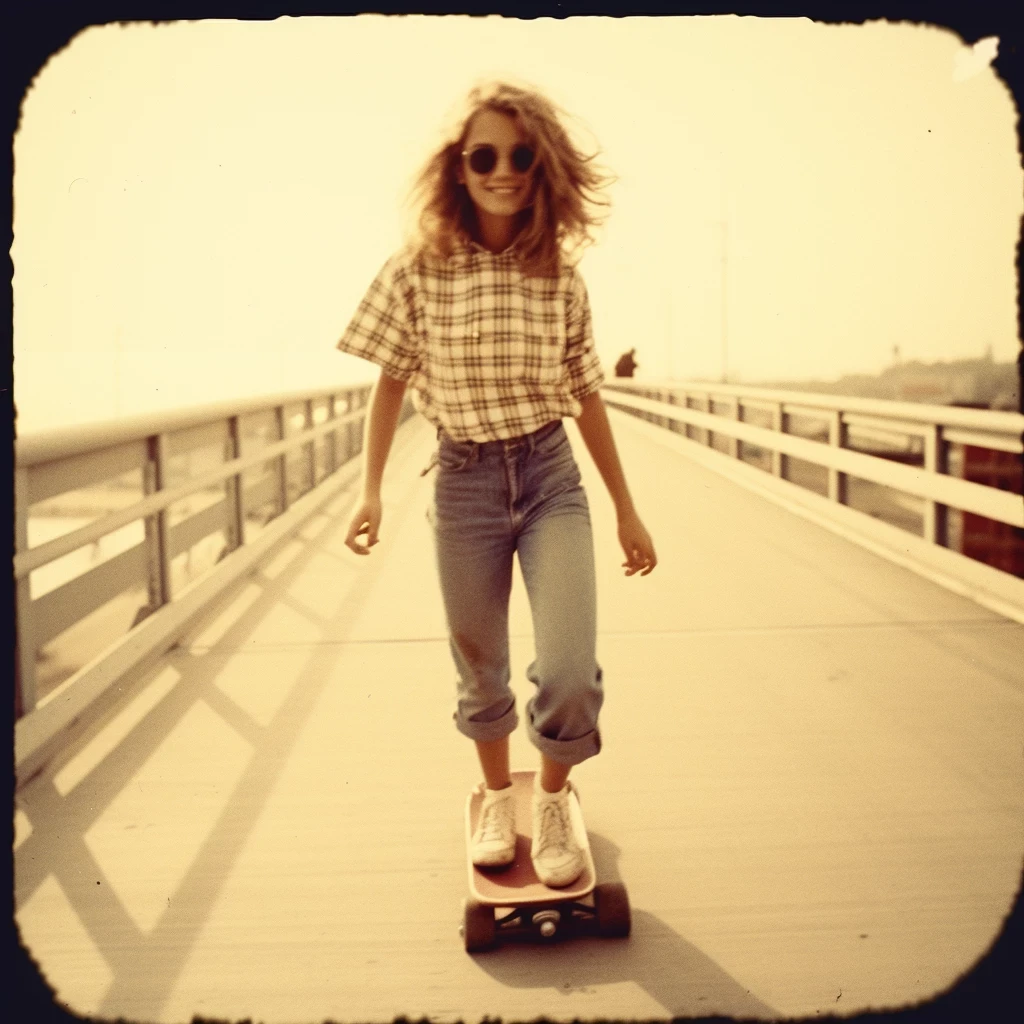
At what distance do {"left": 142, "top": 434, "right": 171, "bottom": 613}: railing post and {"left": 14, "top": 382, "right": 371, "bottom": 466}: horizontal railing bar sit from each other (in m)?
0.09

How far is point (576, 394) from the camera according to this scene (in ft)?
7.94

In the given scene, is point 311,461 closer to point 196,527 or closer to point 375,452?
point 196,527

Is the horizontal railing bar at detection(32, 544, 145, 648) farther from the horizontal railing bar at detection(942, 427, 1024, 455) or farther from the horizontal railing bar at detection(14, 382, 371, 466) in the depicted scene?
the horizontal railing bar at detection(942, 427, 1024, 455)

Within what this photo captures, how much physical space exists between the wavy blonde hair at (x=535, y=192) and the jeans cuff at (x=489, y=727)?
1.01 m

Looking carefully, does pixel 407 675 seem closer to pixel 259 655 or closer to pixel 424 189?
pixel 259 655

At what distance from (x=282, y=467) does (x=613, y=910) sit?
5856 mm

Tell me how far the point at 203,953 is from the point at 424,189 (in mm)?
1658

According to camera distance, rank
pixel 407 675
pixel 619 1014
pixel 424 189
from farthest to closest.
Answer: pixel 407 675 → pixel 424 189 → pixel 619 1014

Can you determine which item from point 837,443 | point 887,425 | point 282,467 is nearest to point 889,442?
point 837,443

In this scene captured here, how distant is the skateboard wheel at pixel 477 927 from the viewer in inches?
84.9

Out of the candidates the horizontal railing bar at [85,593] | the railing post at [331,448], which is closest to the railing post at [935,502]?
the horizontal railing bar at [85,593]

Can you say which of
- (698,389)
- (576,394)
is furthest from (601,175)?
(698,389)

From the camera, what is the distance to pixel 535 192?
230 centimetres

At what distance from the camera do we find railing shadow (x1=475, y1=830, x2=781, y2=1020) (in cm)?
197
